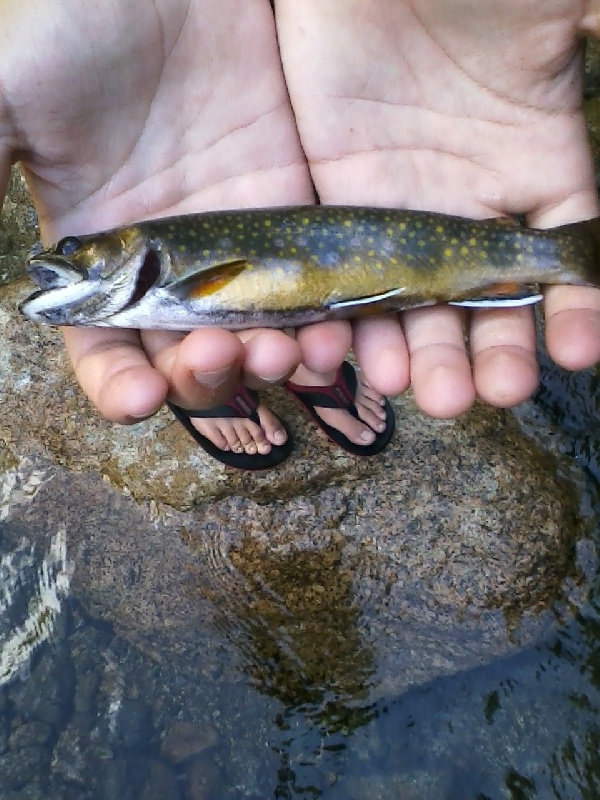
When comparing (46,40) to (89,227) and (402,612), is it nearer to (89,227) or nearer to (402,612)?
(89,227)

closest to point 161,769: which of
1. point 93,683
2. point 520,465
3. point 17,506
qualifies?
point 93,683

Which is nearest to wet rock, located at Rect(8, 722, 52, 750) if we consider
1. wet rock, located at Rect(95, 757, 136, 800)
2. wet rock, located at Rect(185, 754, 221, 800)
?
wet rock, located at Rect(95, 757, 136, 800)

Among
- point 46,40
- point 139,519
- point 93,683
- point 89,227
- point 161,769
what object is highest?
point 46,40

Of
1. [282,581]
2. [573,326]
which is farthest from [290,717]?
[573,326]

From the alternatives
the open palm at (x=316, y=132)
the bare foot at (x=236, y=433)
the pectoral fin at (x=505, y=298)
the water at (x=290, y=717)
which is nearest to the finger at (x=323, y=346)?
the open palm at (x=316, y=132)

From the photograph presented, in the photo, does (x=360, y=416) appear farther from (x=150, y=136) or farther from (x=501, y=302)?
(x=150, y=136)

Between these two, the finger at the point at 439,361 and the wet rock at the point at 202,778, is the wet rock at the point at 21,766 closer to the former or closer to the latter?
the wet rock at the point at 202,778
